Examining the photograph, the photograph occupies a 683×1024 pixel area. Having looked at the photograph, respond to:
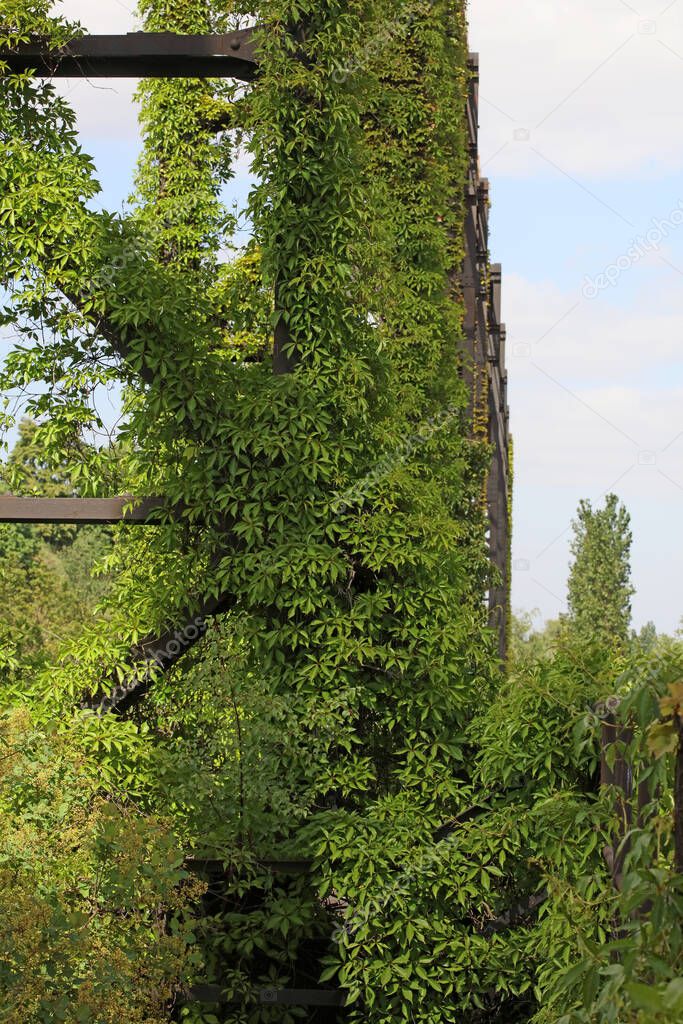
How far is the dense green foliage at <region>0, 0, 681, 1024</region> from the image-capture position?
881 cm

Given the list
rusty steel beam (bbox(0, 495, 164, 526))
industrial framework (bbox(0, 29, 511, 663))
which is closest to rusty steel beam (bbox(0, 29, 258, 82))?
industrial framework (bbox(0, 29, 511, 663))

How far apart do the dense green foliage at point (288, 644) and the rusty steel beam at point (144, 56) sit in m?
0.23

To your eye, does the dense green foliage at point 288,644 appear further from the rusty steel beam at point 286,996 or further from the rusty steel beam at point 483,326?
the rusty steel beam at point 483,326

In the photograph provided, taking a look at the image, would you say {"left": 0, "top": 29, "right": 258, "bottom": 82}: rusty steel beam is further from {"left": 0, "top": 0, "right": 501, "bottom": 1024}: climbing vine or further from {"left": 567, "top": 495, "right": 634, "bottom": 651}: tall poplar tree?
{"left": 567, "top": 495, "right": 634, "bottom": 651}: tall poplar tree

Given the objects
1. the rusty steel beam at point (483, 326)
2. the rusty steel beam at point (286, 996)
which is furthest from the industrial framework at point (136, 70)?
the rusty steel beam at point (483, 326)

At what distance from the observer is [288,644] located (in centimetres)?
965

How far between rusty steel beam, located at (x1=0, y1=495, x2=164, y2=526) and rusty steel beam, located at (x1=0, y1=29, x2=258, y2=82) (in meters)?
3.72

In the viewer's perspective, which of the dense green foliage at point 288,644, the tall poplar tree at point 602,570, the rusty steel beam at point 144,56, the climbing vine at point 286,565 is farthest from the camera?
the tall poplar tree at point 602,570

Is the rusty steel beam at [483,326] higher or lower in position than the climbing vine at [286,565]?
higher

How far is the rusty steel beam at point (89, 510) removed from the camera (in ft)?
32.8

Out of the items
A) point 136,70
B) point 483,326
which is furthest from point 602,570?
point 136,70

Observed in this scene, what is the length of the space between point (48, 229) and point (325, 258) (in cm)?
230

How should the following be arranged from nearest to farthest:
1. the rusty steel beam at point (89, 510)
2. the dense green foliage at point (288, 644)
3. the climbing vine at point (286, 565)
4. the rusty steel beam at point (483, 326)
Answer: the dense green foliage at point (288, 644) → the climbing vine at point (286, 565) → the rusty steel beam at point (89, 510) → the rusty steel beam at point (483, 326)

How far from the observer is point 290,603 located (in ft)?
31.3
